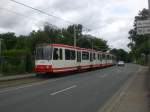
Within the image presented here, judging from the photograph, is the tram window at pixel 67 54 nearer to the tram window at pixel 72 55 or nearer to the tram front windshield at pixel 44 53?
the tram window at pixel 72 55

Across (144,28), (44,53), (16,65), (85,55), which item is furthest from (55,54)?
(144,28)

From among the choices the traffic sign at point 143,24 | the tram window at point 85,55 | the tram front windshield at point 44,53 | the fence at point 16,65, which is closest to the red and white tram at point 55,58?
the tram front windshield at point 44,53

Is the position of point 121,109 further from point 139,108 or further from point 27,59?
point 27,59

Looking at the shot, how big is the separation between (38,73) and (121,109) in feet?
67.8

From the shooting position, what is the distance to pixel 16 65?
35.3 meters

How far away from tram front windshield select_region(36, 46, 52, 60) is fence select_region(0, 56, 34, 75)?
14.7 feet

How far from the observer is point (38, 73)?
31.3 meters

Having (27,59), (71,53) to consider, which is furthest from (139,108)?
(27,59)

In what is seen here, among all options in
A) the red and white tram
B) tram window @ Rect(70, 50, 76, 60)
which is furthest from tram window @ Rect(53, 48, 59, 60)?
tram window @ Rect(70, 50, 76, 60)

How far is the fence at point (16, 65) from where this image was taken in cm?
3269

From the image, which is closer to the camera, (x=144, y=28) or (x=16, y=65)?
(x=144, y=28)

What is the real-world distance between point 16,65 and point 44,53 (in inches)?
270

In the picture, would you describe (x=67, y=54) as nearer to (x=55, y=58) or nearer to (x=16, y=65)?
(x=55, y=58)

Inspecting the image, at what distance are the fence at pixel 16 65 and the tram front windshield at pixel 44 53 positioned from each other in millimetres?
4476
